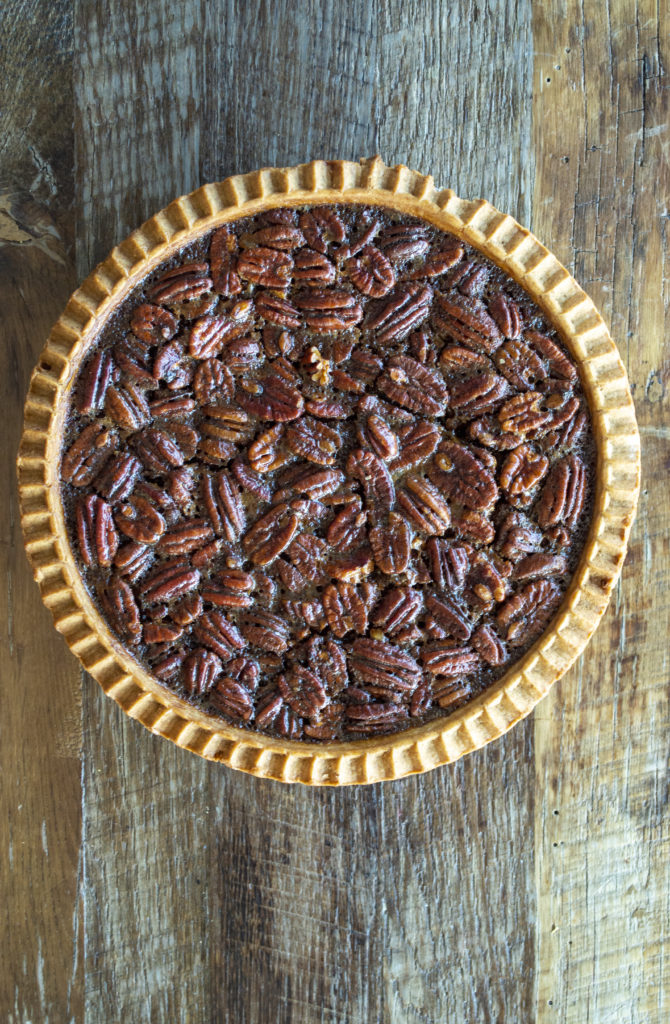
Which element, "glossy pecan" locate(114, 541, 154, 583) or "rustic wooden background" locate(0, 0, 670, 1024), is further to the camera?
"rustic wooden background" locate(0, 0, 670, 1024)

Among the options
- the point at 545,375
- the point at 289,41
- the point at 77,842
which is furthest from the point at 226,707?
the point at 289,41

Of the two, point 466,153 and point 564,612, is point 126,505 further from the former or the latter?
point 466,153

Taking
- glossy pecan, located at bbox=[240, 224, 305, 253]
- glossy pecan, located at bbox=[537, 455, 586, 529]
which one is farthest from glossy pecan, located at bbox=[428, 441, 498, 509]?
glossy pecan, located at bbox=[240, 224, 305, 253]

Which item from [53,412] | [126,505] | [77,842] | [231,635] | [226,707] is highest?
[53,412]

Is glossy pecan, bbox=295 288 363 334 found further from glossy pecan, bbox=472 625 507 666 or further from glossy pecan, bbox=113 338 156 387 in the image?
glossy pecan, bbox=472 625 507 666

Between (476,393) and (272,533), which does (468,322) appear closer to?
(476,393)

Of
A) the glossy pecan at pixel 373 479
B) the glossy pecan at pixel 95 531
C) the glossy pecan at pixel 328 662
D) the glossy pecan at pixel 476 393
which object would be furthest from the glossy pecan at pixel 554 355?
the glossy pecan at pixel 95 531
